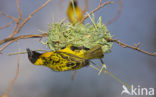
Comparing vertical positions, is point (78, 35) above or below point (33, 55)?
above

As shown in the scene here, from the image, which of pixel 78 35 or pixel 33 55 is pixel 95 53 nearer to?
pixel 78 35

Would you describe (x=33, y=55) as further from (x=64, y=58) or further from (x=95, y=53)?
(x=95, y=53)

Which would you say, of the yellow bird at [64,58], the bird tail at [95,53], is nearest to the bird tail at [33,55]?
the yellow bird at [64,58]

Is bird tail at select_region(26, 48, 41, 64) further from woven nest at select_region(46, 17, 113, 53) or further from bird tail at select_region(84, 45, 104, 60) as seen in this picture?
bird tail at select_region(84, 45, 104, 60)

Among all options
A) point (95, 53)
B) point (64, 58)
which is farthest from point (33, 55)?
point (95, 53)

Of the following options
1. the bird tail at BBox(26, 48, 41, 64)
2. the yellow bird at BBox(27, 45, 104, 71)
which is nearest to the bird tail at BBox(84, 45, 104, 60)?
the yellow bird at BBox(27, 45, 104, 71)

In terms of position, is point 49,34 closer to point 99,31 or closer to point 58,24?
point 58,24

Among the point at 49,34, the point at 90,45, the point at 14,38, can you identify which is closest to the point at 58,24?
the point at 49,34

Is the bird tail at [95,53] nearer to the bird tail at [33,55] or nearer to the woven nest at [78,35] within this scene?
the woven nest at [78,35]
